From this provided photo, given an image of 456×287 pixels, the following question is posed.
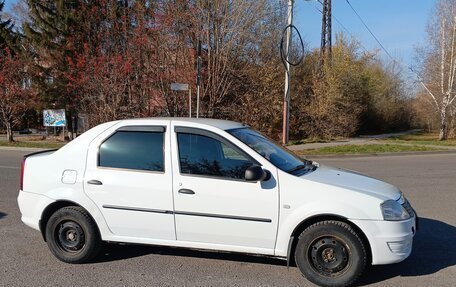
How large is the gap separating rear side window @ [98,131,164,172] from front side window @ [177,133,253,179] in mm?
259

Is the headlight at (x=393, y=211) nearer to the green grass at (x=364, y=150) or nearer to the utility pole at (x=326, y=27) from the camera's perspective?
the green grass at (x=364, y=150)

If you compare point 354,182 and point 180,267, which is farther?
point 180,267

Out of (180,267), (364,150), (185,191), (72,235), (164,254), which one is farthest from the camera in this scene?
(364,150)


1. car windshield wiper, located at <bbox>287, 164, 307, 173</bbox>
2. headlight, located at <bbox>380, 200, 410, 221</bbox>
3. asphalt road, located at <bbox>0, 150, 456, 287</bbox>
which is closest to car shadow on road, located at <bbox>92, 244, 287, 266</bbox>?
asphalt road, located at <bbox>0, 150, 456, 287</bbox>

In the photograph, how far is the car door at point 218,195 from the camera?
421cm

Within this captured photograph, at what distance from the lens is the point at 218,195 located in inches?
169

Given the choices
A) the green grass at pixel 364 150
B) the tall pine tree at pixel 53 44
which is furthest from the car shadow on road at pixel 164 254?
the tall pine tree at pixel 53 44

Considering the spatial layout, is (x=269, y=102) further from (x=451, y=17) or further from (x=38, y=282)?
(x=38, y=282)

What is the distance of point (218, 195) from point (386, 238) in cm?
164

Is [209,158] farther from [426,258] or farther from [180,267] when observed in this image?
[426,258]

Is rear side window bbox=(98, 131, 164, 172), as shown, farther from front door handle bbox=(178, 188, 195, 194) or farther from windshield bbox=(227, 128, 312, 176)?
windshield bbox=(227, 128, 312, 176)

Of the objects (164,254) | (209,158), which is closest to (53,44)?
(164,254)

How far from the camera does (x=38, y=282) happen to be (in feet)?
13.9

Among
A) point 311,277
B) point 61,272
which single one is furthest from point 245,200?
point 61,272
